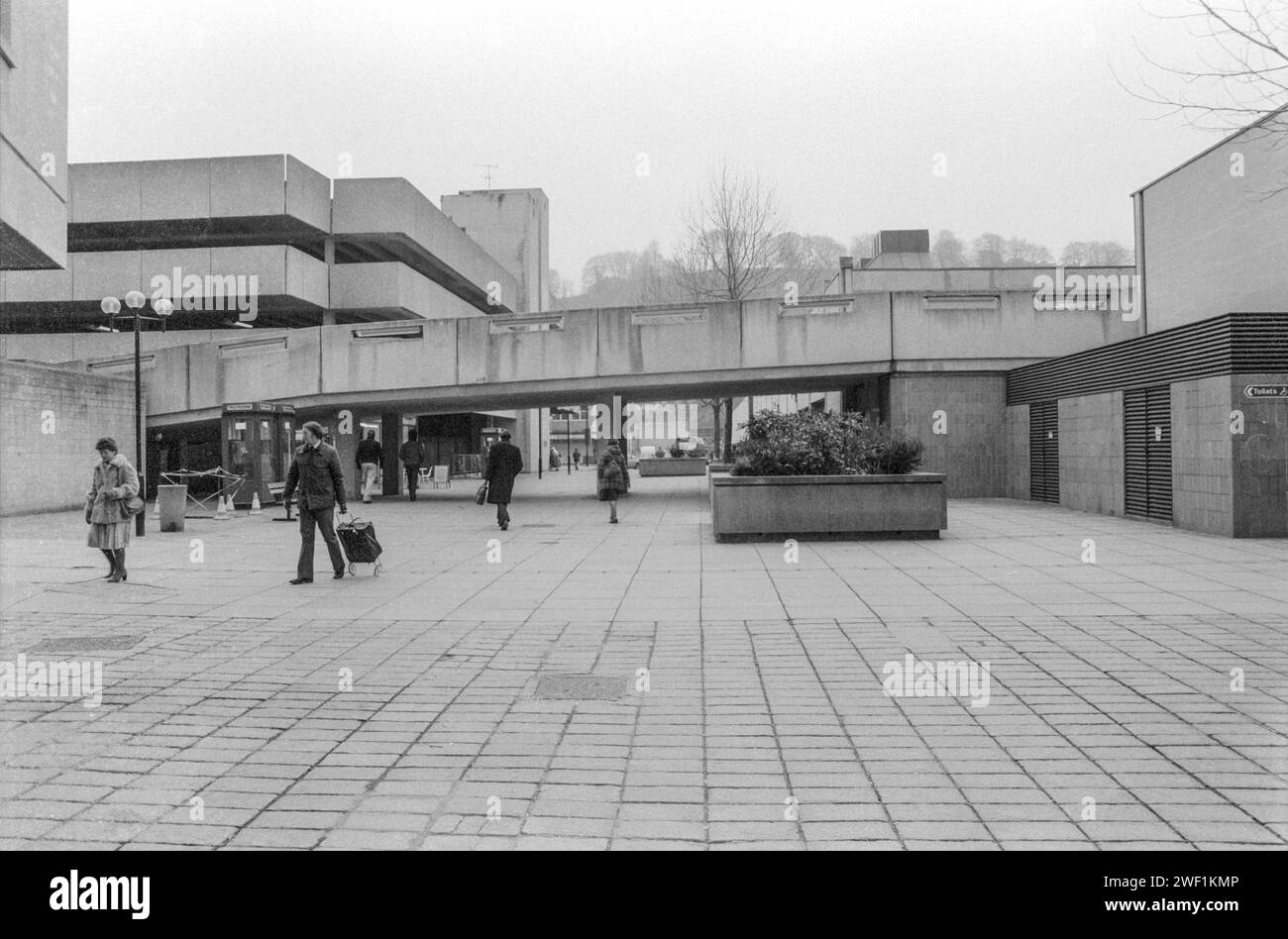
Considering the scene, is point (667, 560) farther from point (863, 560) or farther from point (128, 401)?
point (128, 401)

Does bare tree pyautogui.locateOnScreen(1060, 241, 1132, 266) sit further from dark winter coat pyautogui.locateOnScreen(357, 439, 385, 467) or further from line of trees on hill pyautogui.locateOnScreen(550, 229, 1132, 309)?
dark winter coat pyautogui.locateOnScreen(357, 439, 385, 467)

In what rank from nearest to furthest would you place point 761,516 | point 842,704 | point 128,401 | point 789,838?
point 789,838
point 842,704
point 761,516
point 128,401

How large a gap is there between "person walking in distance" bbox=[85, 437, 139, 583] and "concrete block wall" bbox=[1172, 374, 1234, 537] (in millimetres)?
14952

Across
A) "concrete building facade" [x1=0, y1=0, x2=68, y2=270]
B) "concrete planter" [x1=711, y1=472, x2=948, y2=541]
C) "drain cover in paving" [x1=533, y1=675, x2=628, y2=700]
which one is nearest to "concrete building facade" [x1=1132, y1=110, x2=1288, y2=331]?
"concrete planter" [x1=711, y1=472, x2=948, y2=541]

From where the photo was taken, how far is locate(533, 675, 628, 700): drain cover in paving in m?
6.19

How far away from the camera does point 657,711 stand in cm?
581

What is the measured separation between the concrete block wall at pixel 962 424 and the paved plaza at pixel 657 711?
42.0 ft

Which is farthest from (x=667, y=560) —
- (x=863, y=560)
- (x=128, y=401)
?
(x=128, y=401)

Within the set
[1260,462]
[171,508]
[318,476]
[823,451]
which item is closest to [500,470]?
[171,508]

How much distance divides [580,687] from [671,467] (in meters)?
41.5

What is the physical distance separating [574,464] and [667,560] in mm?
59160

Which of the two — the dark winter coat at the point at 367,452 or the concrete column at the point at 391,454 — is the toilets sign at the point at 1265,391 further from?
the concrete column at the point at 391,454
